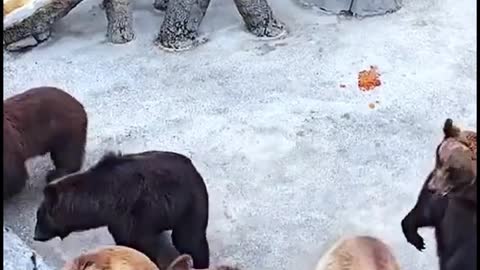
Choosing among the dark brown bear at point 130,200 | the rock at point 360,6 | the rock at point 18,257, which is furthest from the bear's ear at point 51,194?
the rock at point 360,6

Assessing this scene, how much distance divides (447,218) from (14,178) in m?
1.97

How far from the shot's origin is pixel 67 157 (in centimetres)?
539

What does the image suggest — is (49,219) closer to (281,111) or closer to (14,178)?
(14,178)

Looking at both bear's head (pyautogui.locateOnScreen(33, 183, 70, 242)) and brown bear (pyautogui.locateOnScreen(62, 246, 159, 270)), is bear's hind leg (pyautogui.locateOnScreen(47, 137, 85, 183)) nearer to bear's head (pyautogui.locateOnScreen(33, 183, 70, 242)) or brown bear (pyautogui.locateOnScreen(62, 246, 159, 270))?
bear's head (pyautogui.locateOnScreen(33, 183, 70, 242))

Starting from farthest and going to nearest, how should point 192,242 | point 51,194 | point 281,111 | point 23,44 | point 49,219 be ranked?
point 23,44, point 281,111, point 192,242, point 49,219, point 51,194

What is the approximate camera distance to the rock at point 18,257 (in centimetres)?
409

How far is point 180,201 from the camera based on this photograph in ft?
15.4

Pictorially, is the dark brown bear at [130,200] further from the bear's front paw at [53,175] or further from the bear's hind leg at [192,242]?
the bear's front paw at [53,175]

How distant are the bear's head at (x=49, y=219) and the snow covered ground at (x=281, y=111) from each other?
0.80ft

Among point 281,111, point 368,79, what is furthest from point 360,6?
point 281,111

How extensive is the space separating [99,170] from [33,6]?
225 cm

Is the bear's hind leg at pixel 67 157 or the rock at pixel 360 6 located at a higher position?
the bear's hind leg at pixel 67 157

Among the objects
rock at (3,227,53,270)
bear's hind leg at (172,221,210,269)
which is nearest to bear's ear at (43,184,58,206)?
rock at (3,227,53,270)

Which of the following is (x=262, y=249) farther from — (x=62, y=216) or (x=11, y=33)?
(x=11, y=33)
